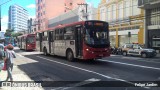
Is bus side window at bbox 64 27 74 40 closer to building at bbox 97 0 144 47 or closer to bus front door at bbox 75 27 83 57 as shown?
bus front door at bbox 75 27 83 57

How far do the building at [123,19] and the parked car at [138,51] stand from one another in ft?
24.3

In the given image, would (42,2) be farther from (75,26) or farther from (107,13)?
(75,26)

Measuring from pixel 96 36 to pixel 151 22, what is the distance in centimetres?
2102

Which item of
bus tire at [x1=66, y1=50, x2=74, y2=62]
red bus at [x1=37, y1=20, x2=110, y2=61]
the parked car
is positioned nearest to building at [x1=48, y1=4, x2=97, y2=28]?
the parked car

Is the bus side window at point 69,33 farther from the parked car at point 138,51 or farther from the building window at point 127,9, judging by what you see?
the building window at point 127,9

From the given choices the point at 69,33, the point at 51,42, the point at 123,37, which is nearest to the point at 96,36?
the point at 69,33

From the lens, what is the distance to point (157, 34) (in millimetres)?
33375

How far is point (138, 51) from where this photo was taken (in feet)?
89.1

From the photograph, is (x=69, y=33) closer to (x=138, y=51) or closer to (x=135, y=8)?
(x=138, y=51)

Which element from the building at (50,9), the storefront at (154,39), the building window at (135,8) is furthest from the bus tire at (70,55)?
the building at (50,9)

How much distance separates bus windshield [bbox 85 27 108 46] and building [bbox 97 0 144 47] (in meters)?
20.9

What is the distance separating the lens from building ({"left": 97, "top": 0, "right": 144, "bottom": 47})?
36.9 metres

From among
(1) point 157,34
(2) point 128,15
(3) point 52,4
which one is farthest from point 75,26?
(3) point 52,4

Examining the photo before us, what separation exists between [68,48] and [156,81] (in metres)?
10.1
